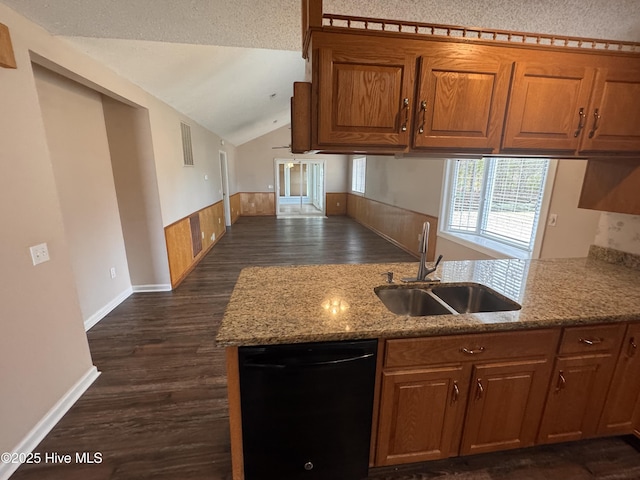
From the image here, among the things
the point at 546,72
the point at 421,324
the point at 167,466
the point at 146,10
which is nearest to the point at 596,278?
the point at 546,72

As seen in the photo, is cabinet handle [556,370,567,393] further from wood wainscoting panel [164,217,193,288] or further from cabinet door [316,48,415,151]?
wood wainscoting panel [164,217,193,288]

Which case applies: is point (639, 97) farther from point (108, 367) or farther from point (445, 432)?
point (108, 367)

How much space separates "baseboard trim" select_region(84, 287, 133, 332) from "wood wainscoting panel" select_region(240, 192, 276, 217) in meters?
6.30

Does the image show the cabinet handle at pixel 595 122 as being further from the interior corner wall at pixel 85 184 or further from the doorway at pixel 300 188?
the doorway at pixel 300 188

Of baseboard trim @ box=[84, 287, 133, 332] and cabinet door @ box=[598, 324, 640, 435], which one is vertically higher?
cabinet door @ box=[598, 324, 640, 435]

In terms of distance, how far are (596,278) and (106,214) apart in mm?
4358

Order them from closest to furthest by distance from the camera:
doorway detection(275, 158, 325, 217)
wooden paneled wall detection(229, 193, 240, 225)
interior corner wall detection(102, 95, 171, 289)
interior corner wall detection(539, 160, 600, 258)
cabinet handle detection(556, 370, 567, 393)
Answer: cabinet handle detection(556, 370, 567, 393)
interior corner wall detection(539, 160, 600, 258)
interior corner wall detection(102, 95, 171, 289)
wooden paneled wall detection(229, 193, 240, 225)
doorway detection(275, 158, 325, 217)

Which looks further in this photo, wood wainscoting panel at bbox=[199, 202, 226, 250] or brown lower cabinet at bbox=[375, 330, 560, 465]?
wood wainscoting panel at bbox=[199, 202, 226, 250]

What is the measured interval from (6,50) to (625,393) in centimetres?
376

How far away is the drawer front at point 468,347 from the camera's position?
1232mm

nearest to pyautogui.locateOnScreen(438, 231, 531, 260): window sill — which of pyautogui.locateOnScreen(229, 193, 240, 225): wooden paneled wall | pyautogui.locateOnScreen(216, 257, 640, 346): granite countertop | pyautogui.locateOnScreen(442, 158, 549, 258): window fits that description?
pyautogui.locateOnScreen(442, 158, 549, 258): window

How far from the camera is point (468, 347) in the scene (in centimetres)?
127

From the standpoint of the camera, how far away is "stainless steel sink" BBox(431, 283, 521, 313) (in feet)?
5.38

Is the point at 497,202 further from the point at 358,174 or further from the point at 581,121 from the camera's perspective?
the point at 358,174
